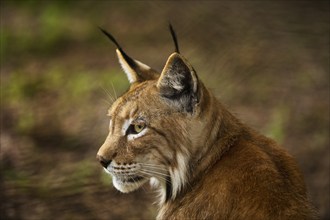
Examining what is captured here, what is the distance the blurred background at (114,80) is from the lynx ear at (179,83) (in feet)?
9.46

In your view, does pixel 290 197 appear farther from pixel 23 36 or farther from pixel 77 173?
pixel 23 36

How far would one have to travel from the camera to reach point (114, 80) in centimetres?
969

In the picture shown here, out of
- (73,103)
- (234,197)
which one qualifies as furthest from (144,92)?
(73,103)

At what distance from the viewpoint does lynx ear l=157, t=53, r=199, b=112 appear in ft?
15.9

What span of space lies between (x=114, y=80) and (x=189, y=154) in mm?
4682

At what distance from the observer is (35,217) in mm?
7570

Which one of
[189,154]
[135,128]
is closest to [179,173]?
[189,154]

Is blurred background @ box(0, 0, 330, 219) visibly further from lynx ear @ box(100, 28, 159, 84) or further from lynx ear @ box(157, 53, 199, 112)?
lynx ear @ box(157, 53, 199, 112)

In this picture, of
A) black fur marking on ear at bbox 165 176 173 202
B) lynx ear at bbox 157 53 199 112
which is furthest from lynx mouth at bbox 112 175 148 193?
lynx ear at bbox 157 53 199 112

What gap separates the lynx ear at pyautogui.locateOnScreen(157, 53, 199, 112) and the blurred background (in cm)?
288

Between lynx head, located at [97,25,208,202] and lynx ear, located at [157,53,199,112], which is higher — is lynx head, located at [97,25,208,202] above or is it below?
below

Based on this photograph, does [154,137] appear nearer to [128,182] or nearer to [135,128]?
[135,128]

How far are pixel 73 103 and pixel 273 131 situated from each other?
244 cm

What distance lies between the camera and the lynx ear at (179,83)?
485 centimetres
